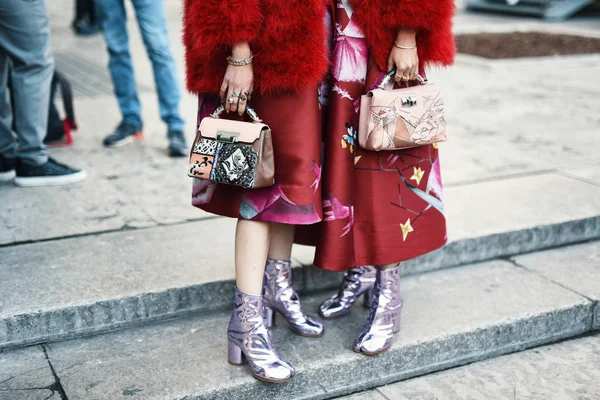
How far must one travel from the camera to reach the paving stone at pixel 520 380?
8.70 ft

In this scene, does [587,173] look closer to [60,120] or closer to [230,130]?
[230,130]

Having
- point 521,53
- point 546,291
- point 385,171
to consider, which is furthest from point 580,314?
point 521,53

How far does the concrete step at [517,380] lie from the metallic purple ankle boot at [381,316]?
191 mm

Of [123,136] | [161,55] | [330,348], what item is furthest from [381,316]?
[123,136]

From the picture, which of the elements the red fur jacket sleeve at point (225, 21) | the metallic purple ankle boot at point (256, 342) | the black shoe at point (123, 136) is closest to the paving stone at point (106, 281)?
the metallic purple ankle boot at point (256, 342)

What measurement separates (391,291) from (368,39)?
928 mm

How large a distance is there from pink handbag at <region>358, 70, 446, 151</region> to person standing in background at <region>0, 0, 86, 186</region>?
6.87 ft

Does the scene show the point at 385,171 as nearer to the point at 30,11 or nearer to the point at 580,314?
the point at 580,314

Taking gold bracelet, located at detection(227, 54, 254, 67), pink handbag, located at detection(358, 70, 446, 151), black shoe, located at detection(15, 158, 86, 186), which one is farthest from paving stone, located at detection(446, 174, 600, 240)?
black shoe, located at detection(15, 158, 86, 186)

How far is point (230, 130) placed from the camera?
2.20 metres

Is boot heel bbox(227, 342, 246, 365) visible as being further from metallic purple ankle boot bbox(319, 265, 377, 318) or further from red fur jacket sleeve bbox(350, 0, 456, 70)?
red fur jacket sleeve bbox(350, 0, 456, 70)

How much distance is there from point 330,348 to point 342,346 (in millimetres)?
50

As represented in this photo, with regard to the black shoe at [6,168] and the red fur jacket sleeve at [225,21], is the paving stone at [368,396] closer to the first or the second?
the red fur jacket sleeve at [225,21]

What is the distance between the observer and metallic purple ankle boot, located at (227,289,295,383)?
7.84 ft
